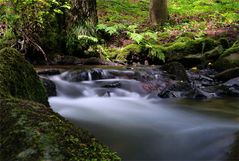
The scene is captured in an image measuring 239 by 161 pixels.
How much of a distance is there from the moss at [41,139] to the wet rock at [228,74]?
6.48 meters

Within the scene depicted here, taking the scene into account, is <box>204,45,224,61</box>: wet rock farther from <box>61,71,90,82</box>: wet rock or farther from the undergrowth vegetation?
<box>61,71,90,82</box>: wet rock

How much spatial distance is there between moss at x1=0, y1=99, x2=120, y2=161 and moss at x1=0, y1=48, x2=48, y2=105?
1120 mm

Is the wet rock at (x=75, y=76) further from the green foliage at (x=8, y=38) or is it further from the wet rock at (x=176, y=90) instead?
the green foliage at (x=8, y=38)

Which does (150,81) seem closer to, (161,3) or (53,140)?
(53,140)

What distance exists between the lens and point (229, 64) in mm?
9367

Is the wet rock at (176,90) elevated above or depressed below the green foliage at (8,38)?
below

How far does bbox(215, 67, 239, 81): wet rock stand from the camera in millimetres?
8648

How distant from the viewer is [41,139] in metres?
2.42

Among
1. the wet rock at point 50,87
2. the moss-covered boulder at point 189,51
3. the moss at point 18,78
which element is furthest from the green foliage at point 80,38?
the moss at point 18,78

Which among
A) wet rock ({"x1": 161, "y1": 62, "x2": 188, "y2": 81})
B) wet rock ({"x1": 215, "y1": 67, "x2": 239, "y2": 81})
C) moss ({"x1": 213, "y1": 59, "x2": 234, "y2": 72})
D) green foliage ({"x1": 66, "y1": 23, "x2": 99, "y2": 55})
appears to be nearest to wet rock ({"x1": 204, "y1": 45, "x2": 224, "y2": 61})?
moss ({"x1": 213, "y1": 59, "x2": 234, "y2": 72})

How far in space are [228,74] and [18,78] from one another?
5.66 meters

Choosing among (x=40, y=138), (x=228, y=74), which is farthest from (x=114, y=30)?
(x=40, y=138)

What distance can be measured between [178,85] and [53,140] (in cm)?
545

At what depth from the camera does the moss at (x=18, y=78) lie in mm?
3977
